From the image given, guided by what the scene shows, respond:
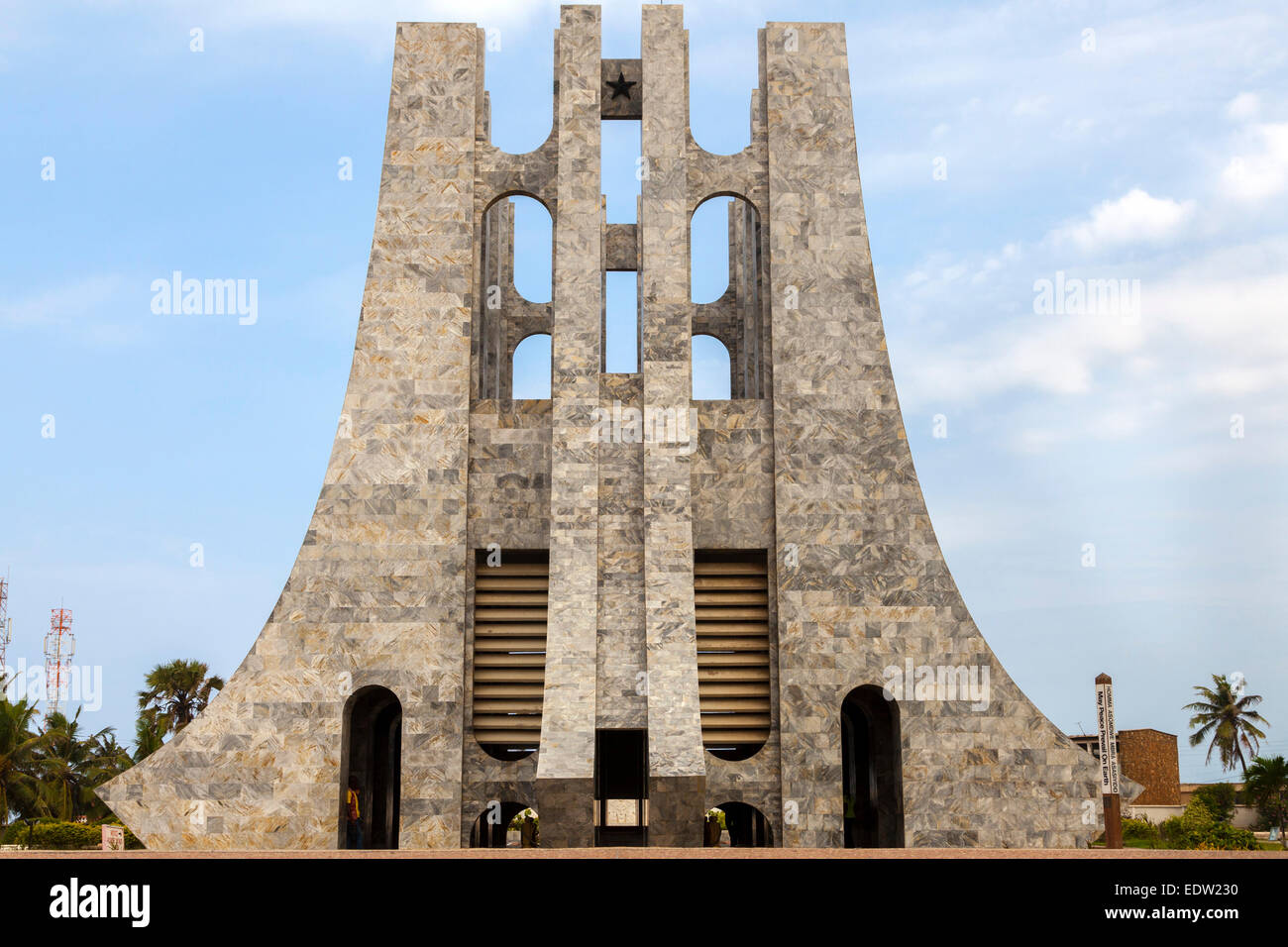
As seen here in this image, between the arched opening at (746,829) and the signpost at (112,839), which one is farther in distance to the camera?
the arched opening at (746,829)

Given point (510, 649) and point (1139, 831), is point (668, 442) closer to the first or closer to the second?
point (510, 649)

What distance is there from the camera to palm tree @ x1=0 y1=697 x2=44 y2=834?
102ft

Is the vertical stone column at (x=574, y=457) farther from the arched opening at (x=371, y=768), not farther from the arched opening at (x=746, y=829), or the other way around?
the arched opening at (x=746, y=829)

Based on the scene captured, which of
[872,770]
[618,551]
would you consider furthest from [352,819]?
[872,770]

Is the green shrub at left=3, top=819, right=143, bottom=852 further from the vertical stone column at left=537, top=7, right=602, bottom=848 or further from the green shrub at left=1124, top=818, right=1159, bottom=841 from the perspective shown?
the green shrub at left=1124, top=818, right=1159, bottom=841

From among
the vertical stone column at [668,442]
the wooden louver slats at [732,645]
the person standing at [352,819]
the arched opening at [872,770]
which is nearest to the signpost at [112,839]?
the person standing at [352,819]

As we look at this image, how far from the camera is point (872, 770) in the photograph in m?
21.0

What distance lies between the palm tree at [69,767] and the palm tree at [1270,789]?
32.5 metres

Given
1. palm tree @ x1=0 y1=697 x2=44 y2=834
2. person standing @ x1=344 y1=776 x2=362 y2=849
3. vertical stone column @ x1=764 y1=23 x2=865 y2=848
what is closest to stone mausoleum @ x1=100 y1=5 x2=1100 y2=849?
vertical stone column @ x1=764 y1=23 x2=865 y2=848

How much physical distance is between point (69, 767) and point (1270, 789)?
34486 mm

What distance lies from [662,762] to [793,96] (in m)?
11.3

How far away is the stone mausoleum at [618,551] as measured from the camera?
1895 cm

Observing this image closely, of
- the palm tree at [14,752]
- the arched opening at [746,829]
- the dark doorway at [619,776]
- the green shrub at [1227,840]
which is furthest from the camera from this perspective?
the palm tree at [14,752]
